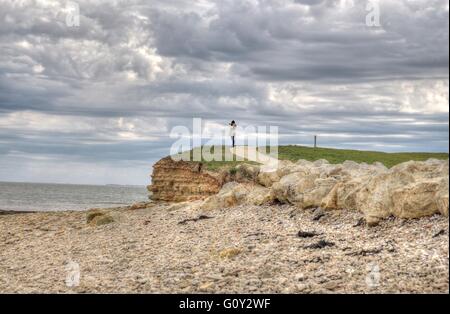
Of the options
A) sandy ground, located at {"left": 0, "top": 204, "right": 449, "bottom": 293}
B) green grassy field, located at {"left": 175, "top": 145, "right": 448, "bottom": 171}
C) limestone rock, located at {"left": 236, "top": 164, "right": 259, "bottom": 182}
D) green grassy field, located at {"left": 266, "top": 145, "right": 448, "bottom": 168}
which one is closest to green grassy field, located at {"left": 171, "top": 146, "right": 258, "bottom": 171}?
green grassy field, located at {"left": 175, "top": 145, "right": 448, "bottom": 171}

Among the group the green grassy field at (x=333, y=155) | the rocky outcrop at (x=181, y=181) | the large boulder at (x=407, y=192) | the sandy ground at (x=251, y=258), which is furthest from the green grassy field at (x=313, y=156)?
the large boulder at (x=407, y=192)

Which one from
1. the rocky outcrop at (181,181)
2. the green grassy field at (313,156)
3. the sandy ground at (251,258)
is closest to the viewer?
the sandy ground at (251,258)

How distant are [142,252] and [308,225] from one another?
6.38 meters

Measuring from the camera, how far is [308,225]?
21656 millimetres

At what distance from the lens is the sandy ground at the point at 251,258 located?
14594 millimetres

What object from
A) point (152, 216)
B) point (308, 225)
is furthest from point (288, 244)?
point (152, 216)

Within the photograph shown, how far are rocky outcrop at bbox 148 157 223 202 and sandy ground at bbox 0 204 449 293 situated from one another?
11931 millimetres

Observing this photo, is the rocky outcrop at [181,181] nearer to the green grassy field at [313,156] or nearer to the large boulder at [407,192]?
the green grassy field at [313,156]

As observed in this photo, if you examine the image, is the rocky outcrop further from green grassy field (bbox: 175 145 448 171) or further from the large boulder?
the large boulder

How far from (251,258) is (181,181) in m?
26.2

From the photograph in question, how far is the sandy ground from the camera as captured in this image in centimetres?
1459

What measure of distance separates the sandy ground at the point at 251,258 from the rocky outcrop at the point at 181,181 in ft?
39.1

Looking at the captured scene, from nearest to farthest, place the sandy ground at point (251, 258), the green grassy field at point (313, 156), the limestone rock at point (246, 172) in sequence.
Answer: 1. the sandy ground at point (251, 258)
2. the limestone rock at point (246, 172)
3. the green grassy field at point (313, 156)
